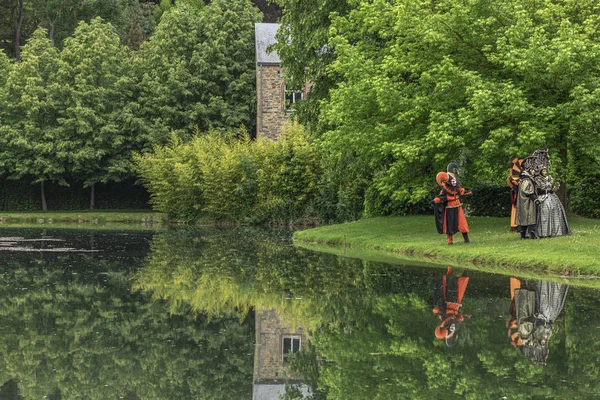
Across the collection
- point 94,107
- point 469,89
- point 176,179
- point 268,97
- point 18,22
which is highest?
point 18,22

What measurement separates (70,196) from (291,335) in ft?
182

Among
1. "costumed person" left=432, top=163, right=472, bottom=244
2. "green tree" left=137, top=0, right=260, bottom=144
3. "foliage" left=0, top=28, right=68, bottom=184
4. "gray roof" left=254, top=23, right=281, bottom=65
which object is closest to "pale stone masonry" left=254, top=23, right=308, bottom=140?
"gray roof" left=254, top=23, right=281, bottom=65

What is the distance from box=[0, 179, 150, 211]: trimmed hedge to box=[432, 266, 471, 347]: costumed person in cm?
4737

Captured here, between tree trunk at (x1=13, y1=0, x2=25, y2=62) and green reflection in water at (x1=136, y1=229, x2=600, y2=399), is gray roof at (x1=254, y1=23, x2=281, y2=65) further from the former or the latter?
green reflection in water at (x1=136, y1=229, x2=600, y2=399)

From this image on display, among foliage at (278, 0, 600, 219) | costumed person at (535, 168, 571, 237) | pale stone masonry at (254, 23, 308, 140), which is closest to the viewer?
costumed person at (535, 168, 571, 237)

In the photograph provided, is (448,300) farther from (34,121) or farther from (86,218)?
(34,121)

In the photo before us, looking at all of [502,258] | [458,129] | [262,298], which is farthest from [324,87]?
[262,298]

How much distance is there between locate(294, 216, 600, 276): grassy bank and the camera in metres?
22.5

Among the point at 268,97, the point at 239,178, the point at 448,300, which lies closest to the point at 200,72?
the point at 268,97

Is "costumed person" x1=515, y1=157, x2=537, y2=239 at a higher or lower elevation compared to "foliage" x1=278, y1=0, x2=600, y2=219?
lower

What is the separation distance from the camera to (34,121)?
6469 cm

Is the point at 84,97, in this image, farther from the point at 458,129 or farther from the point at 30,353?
the point at 30,353

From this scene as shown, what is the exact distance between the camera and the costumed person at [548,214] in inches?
1048

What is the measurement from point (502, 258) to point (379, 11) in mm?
10933
